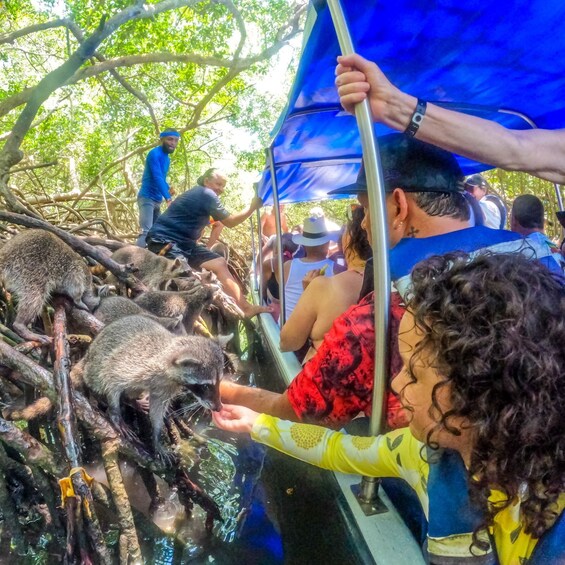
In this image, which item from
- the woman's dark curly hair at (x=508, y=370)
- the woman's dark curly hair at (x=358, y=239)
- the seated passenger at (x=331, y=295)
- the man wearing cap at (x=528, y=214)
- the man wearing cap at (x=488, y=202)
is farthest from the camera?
the man wearing cap at (x=528, y=214)

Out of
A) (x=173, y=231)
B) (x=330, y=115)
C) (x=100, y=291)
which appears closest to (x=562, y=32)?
(x=330, y=115)

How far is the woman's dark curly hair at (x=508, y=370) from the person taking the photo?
99 cm

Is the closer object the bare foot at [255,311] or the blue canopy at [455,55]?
the blue canopy at [455,55]

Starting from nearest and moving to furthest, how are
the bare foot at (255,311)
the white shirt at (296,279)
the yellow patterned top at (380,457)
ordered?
the yellow patterned top at (380,457), the white shirt at (296,279), the bare foot at (255,311)

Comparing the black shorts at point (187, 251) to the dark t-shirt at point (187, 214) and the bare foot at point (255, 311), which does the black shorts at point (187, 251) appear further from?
the bare foot at point (255, 311)

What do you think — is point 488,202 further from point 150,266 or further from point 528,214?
point 150,266

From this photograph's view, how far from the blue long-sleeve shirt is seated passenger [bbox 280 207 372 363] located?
16.7ft

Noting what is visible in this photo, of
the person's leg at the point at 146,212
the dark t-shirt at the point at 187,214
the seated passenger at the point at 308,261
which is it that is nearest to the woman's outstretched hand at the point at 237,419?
the seated passenger at the point at 308,261

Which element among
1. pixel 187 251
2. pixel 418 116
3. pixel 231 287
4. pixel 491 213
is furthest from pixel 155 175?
pixel 418 116

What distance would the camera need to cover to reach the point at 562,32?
186 centimetres

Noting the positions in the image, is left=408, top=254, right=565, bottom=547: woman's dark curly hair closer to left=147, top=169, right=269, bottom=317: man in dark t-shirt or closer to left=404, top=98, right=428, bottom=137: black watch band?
left=404, top=98, right=428, bottom=137: black watch band

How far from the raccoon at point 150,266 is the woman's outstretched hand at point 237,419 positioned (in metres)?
2.96

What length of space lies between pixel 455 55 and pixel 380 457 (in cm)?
174

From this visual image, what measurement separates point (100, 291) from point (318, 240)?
2146 mm
